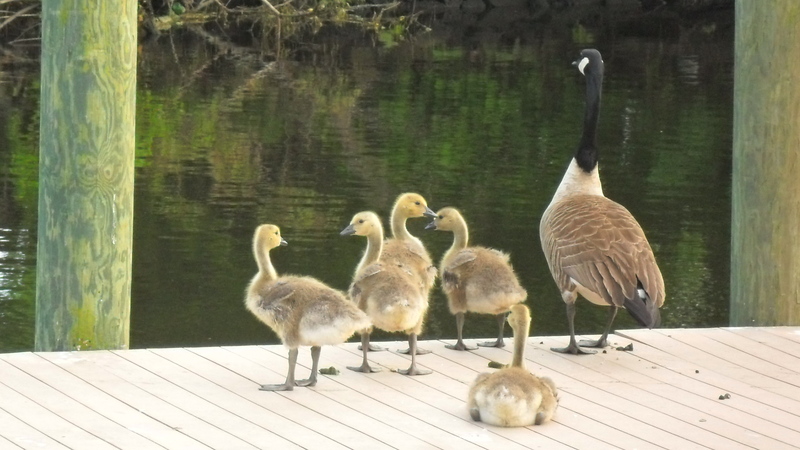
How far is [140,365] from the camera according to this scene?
6324mm

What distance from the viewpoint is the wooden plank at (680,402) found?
5.58 metres

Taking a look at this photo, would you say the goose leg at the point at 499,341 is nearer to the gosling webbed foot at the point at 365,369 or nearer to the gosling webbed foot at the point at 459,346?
the gosling webbed foot at the point at 459,346

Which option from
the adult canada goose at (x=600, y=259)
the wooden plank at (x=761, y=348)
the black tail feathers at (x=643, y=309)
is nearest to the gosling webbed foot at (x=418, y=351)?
the adult canada goose at (x=600, y=259)

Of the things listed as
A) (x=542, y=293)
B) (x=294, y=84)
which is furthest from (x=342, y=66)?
(x=542, y=293)

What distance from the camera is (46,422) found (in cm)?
548

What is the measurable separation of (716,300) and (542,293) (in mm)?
1498

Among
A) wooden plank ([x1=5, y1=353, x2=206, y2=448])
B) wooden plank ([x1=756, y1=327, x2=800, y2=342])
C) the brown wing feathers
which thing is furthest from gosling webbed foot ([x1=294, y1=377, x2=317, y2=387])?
wooden plank ([x1=756, y1=327, x2=800, y2=342])

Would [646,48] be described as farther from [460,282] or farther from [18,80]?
[460,282]

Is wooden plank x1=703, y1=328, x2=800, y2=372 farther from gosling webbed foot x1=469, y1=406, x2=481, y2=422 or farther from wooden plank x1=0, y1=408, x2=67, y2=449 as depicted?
wooden plank x1=0, y1=408, x2=67, y2=449

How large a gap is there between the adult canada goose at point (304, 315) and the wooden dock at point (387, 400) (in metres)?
0.20

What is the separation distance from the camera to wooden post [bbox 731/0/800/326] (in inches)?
284

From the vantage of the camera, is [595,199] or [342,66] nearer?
[595,199]

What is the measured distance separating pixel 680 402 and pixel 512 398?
953mm

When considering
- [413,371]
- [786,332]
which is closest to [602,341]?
[786,332]
